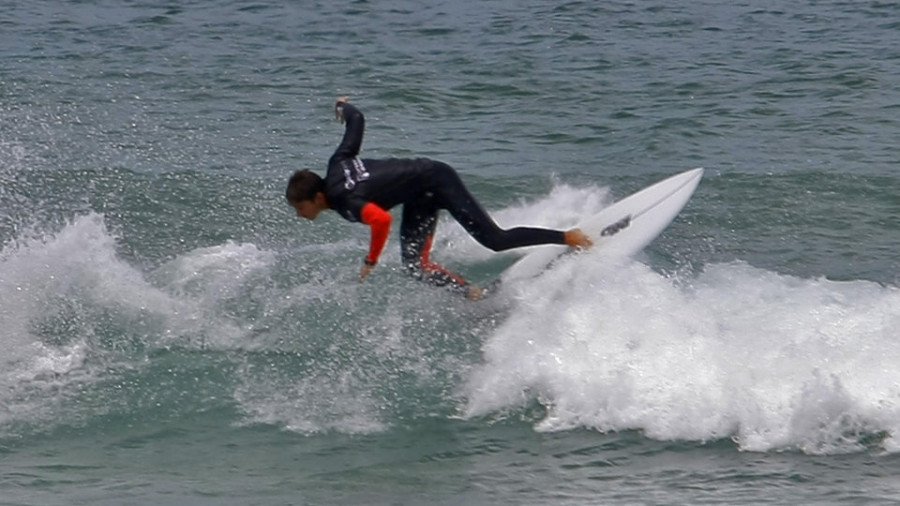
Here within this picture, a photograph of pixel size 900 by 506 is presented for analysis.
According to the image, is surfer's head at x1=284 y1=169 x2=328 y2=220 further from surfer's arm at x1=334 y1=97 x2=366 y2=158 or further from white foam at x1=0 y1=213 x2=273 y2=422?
white foam at x1=0 y1=213 x2=273 y2=422

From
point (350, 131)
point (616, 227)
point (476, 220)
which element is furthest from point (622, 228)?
point (350, 131)

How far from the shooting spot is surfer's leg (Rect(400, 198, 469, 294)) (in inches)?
354

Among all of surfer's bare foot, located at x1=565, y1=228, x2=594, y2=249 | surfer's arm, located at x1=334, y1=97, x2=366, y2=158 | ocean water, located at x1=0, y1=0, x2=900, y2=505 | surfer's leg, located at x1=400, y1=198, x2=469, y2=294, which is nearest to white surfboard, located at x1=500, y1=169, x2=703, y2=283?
surfer's bare foot, located at x1=565, y1=228, x2=594, y2=249

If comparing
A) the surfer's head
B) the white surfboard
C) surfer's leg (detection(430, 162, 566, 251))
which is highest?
the surfer's head

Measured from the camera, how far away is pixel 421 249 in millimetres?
9055

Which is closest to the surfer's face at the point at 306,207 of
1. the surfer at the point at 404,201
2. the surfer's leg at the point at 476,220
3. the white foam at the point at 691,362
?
the surfer at the point at 404,201

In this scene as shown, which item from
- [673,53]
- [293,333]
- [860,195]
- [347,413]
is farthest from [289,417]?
[673,53]

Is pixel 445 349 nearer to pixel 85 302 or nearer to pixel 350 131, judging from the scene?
pixel 350 131

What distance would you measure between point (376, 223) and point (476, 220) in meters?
1.01

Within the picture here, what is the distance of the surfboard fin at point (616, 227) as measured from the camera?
942 centimetres

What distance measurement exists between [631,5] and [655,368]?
1414cm

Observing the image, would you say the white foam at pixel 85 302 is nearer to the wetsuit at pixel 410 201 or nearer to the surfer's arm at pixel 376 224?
the wetsuit at pixel 410 201

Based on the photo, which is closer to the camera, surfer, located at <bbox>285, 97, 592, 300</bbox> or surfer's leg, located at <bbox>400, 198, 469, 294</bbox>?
surfer, located at <bbox>285, 97, 592, 300</bbox>

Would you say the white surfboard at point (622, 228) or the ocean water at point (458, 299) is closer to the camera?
the ocean water at point (458, 299)
